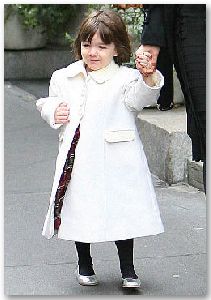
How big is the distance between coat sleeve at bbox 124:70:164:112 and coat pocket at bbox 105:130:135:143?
0.11 metres

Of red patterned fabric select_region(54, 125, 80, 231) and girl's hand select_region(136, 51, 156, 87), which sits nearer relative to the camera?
girl's hand select_region(136, 51, 156, 87)

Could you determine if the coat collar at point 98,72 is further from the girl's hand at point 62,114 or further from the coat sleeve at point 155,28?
the coat sleeve at point 155,28

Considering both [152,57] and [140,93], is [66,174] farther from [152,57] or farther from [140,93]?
[152,57]

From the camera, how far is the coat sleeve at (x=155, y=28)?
3373 mm

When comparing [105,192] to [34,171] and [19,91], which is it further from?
[19,91]

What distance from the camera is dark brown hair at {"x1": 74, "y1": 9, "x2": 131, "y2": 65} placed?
3828 mm

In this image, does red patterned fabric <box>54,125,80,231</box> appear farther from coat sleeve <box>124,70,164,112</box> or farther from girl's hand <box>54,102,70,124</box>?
coat sleeve <box>124,70,164,112</box>

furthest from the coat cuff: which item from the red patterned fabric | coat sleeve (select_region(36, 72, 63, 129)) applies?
the red patterned fabric

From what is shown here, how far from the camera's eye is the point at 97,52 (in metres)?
3.84

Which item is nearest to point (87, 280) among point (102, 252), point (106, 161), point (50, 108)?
point (102, 252)

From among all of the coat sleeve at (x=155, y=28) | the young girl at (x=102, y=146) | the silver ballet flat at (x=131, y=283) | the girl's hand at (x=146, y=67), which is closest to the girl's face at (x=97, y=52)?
the young girl at (x=102, y=146)

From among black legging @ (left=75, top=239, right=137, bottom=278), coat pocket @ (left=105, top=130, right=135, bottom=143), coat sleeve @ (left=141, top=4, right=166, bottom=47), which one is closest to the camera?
coat sleeve @ (left=141, top=4, right=166, bottom=47)

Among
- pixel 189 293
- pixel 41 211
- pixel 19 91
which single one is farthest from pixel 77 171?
pixel 19 91

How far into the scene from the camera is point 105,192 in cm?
384
